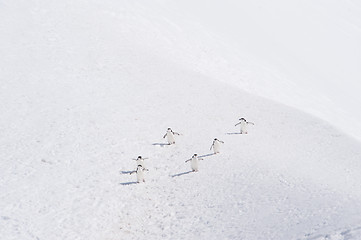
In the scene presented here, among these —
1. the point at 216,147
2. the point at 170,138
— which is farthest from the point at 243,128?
the point at 170,138

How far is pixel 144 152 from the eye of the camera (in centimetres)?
2416

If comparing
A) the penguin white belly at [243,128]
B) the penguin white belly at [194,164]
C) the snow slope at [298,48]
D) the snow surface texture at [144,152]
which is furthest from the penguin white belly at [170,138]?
the snow slope at [298,48]

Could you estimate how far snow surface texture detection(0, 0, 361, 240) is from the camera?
17.8 m

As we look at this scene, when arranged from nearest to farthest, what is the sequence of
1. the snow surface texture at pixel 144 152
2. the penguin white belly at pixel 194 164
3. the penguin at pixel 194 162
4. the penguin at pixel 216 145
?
the snow surface texture at pixel 144 152 → the penguin at pixel 194 162 → the penguin white belly at pixel 194 164 → the penguin at pixel 216 145

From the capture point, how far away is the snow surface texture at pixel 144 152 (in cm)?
1784

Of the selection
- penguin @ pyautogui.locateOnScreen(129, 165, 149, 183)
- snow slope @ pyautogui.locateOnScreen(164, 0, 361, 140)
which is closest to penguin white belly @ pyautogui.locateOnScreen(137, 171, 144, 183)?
penguin @ pyautogui.locateOnScreen(129, 165, 149, 183)

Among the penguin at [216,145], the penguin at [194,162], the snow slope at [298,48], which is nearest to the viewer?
the penguin at [194,162]

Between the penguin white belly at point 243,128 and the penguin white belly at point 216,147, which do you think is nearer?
the penguin white belly at point 216,147

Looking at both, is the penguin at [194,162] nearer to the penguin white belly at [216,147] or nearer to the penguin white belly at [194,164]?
the penguin white belly at [194,164]

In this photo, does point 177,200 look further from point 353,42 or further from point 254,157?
point 353,42

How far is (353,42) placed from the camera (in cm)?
7738

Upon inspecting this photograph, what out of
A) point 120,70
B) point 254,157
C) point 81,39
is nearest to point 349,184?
point 254,157

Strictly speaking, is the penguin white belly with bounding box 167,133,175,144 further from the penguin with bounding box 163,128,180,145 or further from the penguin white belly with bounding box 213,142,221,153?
the penguin white belly with bounding box 213,142,221,153

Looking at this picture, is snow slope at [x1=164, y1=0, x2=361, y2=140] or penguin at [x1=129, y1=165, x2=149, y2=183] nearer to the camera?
penguin at [x1=129, y1=165, x2=149, y2=183]
